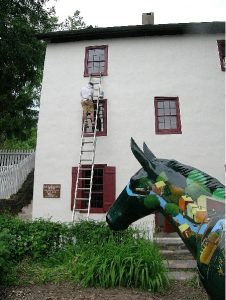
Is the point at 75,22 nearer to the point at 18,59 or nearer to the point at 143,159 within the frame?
the point at 18,59

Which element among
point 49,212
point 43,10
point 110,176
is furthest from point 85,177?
point 43,10

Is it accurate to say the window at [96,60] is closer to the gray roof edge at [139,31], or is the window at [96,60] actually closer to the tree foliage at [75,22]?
the gray roof edge at [139,31]

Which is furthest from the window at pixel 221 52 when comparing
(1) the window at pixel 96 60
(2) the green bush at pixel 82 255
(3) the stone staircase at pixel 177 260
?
(2) the green bush at pixel 82 255

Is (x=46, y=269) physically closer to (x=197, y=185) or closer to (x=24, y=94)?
(x=197, y=185)

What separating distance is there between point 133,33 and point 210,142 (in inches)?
219

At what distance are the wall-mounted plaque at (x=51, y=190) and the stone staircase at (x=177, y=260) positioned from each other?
4300 mm

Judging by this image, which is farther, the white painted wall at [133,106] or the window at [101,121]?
the window at [101,121]

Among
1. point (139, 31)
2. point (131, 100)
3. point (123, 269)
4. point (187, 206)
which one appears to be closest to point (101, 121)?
point (131, 100)

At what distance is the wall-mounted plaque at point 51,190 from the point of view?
12453 millimetres

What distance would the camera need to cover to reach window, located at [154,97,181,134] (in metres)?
12.9

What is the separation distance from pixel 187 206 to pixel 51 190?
9923 millimetres

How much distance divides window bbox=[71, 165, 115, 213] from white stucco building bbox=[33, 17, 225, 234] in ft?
0.18

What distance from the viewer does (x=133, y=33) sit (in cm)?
1380

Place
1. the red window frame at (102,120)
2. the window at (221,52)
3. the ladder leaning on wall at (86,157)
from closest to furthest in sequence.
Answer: the ladder leaning on wall at (86,157), the red window frame at (102,120), the window at (221,52)
